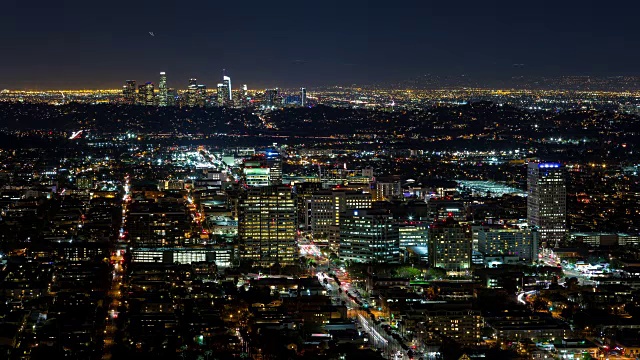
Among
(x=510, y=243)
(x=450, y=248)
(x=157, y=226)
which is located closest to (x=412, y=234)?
(x=450, y=248)

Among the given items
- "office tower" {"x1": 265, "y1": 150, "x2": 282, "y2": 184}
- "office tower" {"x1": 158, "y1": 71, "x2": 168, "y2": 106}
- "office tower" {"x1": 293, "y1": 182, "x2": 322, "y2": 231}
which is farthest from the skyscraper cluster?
"office tower" {"x1": 293, "y1": 182, "x2": 322, "y2": 231}

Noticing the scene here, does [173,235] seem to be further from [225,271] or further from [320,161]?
[320,161]

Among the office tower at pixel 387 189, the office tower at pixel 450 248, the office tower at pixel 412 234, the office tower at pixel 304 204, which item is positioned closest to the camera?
the office tower at pixel 450 248

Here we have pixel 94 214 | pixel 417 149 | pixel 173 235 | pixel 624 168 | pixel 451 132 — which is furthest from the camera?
pixel 451 132

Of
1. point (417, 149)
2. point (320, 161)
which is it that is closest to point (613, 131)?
point (417, 149)

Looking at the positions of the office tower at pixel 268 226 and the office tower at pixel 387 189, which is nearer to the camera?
the office tower at pixel 268 226

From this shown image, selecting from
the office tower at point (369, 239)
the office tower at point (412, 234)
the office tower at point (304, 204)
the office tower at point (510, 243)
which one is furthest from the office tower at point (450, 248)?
the office tower at point (304, 204)

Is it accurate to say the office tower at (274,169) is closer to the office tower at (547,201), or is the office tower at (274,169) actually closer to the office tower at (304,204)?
the office tower at (304,204)
